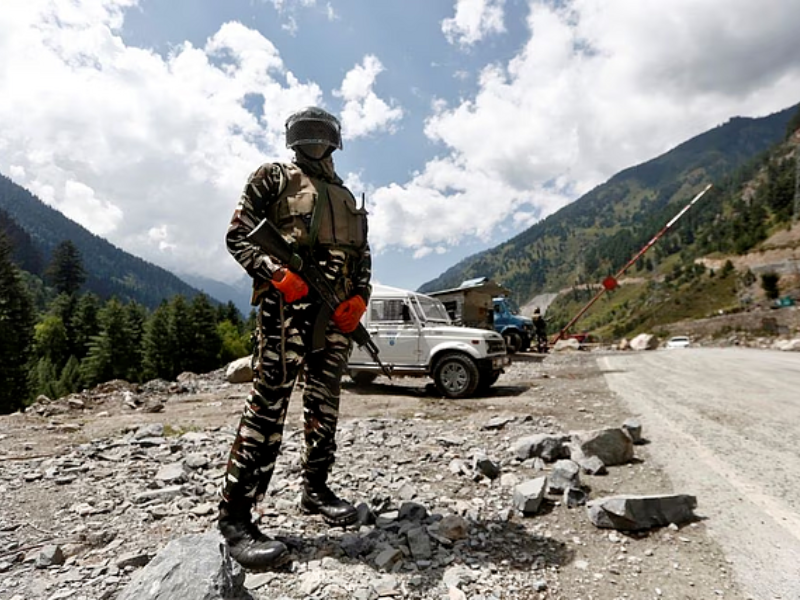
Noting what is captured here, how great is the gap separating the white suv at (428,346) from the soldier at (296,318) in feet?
21.8

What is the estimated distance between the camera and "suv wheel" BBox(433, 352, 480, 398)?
9211 millimetres

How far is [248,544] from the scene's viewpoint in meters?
2.28

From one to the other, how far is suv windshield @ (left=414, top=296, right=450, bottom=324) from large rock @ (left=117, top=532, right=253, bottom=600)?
8425 mm

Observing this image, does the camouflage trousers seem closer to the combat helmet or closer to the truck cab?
the combat helmet

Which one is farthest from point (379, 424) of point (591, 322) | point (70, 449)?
point (591, 322)

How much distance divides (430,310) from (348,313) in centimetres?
797

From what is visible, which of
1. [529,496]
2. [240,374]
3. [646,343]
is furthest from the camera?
[646,343]

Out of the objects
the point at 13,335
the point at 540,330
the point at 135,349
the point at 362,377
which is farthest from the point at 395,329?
the point at 135,349

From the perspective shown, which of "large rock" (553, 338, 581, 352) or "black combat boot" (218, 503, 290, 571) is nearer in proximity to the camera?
"black combat boot" (218, 503, 290, 571)

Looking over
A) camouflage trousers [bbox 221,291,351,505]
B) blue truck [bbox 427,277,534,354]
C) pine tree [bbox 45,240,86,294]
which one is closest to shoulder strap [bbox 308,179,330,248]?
camouflage trousers [bbox 221,291,351,505]

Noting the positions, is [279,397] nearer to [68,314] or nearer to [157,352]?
[157,352]

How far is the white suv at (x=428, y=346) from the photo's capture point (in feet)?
30.6

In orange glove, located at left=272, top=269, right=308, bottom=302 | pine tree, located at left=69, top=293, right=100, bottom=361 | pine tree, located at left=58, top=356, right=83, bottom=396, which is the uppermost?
pine tree, located at left=69, top=293, right=100, bottom=361

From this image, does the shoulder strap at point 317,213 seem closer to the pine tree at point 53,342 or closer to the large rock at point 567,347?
the large rock at point 567,347
